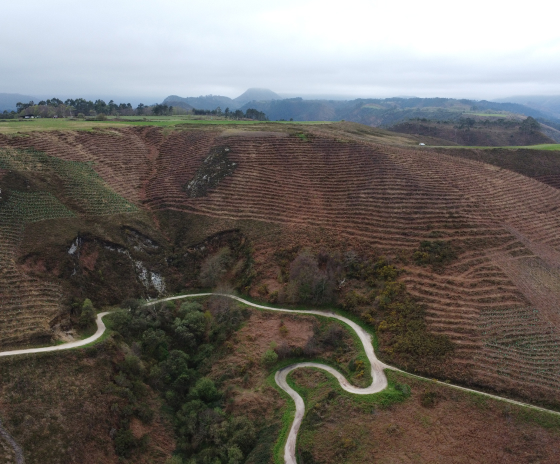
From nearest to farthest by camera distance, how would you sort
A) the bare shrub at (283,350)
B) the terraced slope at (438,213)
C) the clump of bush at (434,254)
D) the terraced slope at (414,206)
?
the terraced slope at (438,213), the terraced slope at (414,206), the bare shrub at (283,350), the clump of bush at (434,254)

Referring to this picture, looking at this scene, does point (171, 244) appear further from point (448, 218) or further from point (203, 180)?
point (448, 218)

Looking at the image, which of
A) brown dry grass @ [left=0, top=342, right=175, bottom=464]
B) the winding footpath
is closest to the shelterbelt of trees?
the winding footpath

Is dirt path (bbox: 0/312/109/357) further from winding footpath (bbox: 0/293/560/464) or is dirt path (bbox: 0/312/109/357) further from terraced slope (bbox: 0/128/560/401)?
terraced slope (bbox: 0/128/560/401)

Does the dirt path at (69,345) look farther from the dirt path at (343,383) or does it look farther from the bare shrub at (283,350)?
the dirt path at (343,383)

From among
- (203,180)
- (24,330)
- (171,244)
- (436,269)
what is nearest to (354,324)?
(436,269)

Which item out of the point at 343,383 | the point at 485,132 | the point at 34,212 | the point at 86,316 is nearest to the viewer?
the point at 343,383

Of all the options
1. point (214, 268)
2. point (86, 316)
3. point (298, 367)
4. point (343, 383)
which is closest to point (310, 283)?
point (298, 367)

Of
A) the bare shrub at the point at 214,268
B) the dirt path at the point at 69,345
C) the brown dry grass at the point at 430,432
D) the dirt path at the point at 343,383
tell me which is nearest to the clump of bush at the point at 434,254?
the dirt path at the point at 343,383

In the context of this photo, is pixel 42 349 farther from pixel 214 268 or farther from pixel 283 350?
pixel 283 350
